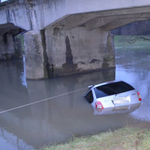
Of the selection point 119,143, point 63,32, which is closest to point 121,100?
point 119,143

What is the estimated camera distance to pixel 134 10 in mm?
11281

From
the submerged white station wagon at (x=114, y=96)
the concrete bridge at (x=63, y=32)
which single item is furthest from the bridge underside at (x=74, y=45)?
the submerged white station wagon at (x=114, y=96)

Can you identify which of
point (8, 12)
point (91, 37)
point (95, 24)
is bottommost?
point (91, 37)

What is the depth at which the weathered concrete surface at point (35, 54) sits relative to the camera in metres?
14.0

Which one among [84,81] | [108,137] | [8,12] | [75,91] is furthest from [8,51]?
[108,137]

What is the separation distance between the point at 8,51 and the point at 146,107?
2548 cm

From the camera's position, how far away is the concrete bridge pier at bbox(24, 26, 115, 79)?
1417 cm

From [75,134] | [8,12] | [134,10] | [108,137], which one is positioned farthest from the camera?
[8,12]

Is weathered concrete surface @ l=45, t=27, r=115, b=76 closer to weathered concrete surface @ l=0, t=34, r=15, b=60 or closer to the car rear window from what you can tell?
the car rear window

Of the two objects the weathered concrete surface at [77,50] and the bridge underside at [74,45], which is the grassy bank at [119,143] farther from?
the weathered concrete surface at [77,50]

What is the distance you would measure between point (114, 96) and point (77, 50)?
9035 mm

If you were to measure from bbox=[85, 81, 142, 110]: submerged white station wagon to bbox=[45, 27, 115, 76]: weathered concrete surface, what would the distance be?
23.7 feet

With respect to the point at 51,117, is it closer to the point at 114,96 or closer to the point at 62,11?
the point at 114,96

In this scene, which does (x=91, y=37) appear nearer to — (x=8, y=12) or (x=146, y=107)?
(x=8, y=12)
